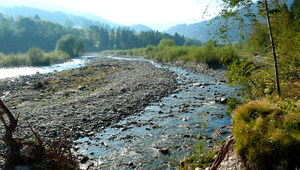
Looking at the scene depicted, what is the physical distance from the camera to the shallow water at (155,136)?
247 inches

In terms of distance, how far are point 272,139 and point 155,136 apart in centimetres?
512

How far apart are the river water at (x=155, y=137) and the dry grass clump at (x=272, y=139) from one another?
1961mm

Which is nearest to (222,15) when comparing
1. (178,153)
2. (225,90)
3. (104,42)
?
(178,153)

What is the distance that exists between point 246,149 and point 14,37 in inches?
4892

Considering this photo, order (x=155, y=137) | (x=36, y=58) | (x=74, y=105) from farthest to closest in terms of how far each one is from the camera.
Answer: (x=36, y=58)
(x=74, y=105)
(x=155, y=137)

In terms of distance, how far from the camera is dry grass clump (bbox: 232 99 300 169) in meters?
3.64

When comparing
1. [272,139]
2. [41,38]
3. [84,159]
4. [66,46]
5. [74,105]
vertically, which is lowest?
[84,159]

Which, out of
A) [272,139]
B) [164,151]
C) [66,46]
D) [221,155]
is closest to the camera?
[272,139]

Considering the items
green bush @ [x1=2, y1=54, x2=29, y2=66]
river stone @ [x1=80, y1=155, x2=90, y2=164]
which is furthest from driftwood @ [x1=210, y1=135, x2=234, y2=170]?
green bush @ [x1=2, y1=54, x2=29, y2=66]

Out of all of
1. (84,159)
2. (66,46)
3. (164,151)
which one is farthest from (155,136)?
(66,46)

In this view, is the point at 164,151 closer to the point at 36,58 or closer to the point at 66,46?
the point at 36,58

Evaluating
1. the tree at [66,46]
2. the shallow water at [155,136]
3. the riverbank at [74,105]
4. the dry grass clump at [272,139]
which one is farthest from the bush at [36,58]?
the dry grass clump at [272,139]

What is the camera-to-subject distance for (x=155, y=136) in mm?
8031

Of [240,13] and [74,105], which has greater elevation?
[240,13]
